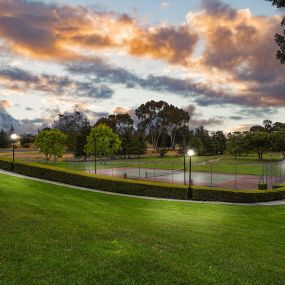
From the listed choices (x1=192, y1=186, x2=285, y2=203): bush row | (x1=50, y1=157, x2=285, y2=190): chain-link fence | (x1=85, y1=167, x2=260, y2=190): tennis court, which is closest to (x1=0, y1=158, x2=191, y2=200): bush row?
(x1=192, y1=186, x2=285, y2=203): bush row

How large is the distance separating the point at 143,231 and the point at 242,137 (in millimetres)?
112711

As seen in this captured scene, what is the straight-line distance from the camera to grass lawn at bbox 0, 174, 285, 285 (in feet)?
25.8

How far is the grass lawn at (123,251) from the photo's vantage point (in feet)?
25.8

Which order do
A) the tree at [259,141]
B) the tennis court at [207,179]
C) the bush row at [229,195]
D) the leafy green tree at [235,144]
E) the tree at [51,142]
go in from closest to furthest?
the bush row at [229,195] < the tennis court at [207,179] < the tree at [51,142] < the tree at [259,141] < the leafy green tree at [235,144]

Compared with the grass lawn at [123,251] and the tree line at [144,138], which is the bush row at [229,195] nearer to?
the grass lawn at [123,251]

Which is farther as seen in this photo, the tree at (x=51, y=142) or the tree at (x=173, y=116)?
the tree at (x=173, y=116)

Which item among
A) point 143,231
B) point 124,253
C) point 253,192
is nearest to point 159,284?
point 124,253

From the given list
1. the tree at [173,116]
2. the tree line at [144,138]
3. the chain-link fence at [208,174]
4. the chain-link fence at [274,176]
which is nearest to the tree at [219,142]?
the tree line at [144,138]

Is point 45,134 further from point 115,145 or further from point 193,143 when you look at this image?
point 193,143

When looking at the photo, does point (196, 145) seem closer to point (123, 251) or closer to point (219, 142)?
point (219, 142)

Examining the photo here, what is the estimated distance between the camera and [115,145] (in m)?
90.4

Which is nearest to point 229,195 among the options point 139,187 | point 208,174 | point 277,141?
point 139,187

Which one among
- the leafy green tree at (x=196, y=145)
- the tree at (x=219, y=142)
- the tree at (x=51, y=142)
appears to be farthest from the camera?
the tree at (x=219, y=142)

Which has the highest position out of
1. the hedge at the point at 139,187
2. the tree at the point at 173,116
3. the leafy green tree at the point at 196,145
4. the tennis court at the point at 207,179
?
the tree at the point at 173,116
